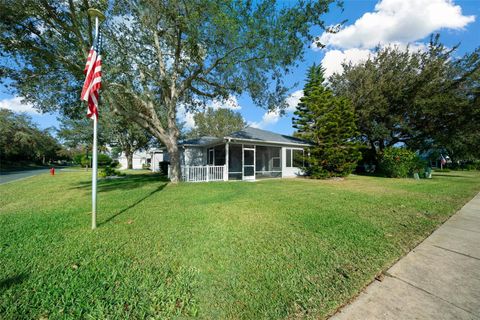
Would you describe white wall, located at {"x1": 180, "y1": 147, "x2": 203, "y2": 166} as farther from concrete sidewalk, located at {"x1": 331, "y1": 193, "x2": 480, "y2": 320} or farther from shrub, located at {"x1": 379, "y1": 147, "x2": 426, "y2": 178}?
concrete sidewalk, located at {"x1": 331, "y1": 193, "x2": 480, "y2": 320}

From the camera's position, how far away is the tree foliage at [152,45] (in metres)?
7.84

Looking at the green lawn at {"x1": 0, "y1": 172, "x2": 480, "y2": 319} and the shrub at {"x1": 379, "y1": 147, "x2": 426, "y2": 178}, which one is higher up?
the shrub at {"x1": 379, "y1": 147, "x2": 426, "y2": 178}

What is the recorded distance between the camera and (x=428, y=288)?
2262mm

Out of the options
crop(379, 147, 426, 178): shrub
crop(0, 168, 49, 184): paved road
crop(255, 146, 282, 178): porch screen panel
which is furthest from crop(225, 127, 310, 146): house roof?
crop(0, 168, 49, 184): paved road

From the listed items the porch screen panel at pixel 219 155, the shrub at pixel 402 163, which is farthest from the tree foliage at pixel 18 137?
the shrub at pixel 402 163

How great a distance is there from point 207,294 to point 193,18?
903cm

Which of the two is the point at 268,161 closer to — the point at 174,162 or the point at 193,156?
the point at 193,156

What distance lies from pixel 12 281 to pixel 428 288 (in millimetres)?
4793

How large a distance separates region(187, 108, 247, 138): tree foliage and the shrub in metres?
28.4

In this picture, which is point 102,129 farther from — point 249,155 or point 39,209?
point 39,209

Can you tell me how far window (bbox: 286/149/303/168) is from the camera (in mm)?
15414

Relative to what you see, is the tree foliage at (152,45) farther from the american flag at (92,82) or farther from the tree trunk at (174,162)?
→ the american flag at (92,82)

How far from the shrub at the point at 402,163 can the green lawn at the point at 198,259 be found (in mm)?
10255

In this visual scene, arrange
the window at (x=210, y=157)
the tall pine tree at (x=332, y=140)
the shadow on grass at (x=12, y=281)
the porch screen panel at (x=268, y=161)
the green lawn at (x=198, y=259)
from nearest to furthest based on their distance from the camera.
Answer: the green lawn at (x=198, y=259)
the shadow on grass at (x=12, y=281)
the tall pine tree at (x=332, y=140)
the window at (x=210, y=157)
the porch screen panel at (x=268, y=161)
